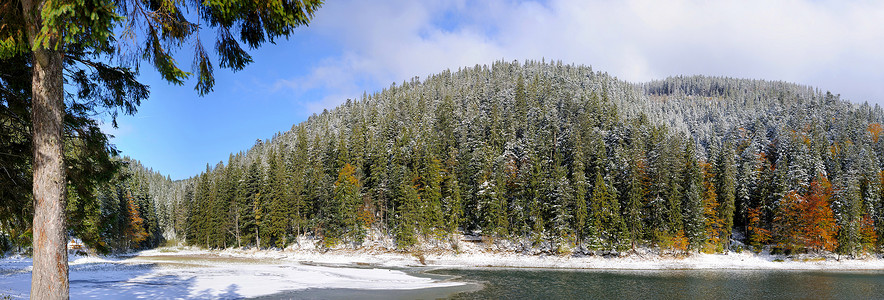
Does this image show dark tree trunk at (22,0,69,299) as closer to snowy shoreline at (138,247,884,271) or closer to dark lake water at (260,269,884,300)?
dark lake water at (260,269,884,300)

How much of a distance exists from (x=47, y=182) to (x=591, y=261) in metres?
59.0

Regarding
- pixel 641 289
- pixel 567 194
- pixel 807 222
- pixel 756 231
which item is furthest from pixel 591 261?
pixel 807 222

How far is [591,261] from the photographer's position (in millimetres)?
57625

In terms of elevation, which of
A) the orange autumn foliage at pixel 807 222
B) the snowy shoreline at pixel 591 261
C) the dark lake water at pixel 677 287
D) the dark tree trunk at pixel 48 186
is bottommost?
the snowy shoreline at pixel 591 261

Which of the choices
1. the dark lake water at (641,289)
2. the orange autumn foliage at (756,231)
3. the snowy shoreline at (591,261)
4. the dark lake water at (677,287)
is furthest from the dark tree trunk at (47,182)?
the orange autumn foliage at (756,231)

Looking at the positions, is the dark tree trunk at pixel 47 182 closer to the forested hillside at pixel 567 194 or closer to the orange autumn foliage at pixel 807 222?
the forested hillside at pixel 567 194

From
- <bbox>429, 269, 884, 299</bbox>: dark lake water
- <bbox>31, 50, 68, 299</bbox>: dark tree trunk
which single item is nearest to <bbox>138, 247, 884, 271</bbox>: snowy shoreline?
<bbox>429, 269, 884, 299</bbox>: dark lake water

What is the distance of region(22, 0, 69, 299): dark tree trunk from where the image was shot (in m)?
7.05

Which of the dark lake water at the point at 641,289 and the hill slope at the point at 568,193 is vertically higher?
the hill slope at the point at 568,193

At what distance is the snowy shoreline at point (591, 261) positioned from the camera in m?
55.9

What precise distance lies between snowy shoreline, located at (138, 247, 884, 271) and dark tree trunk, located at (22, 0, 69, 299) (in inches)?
1912

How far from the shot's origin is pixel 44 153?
7172 millimetres

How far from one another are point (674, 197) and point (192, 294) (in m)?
59.6

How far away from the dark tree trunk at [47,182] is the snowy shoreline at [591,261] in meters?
48.6
